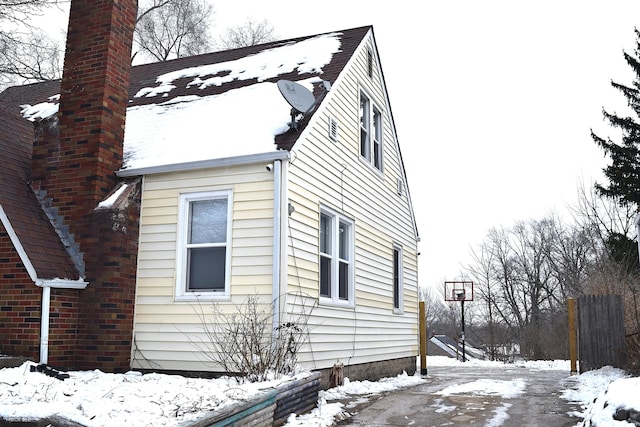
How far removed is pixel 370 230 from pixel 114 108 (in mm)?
5253

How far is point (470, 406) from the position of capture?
26.5 feet

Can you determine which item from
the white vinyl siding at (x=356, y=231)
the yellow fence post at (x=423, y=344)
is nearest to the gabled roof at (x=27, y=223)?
the white vinyl siding at (x=356, y=231)

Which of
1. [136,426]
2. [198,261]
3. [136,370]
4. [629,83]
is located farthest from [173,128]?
[629,83]

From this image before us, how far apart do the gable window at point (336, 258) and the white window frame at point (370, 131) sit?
6.16 feet

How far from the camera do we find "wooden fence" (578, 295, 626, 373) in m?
11.4

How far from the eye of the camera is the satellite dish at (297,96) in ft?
27.8

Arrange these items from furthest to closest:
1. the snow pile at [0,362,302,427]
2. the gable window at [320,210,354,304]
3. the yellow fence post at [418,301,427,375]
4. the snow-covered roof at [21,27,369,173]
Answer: the yellow fence post at [418,301,427,375]
the gable window at [320,210,354,304]
the snow-covered roof at [21,27,369,173]
the snow pile at [0,362,302,427]

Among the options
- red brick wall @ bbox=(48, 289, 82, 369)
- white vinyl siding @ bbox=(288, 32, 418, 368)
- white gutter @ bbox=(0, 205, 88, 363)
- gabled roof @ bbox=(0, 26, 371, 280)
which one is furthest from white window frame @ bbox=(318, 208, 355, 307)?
white gutter @ bbox=(0, 205, 88, 363)

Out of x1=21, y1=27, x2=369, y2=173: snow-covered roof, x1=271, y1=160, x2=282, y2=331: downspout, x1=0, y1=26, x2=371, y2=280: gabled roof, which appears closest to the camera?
x1=271, y1=160, x2=282, y2=331: downspout

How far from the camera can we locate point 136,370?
830 cm

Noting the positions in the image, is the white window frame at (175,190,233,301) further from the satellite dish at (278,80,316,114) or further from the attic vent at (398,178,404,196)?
the attic vent at (398,178,404,196)

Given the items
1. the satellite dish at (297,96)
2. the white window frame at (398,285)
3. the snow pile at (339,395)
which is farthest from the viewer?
the white window frame at (398,285)

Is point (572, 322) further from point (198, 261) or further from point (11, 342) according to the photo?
point (11, 342)

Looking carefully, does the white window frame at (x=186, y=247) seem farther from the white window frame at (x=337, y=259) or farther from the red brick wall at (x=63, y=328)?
the white window frame at (x=337, y=259)
